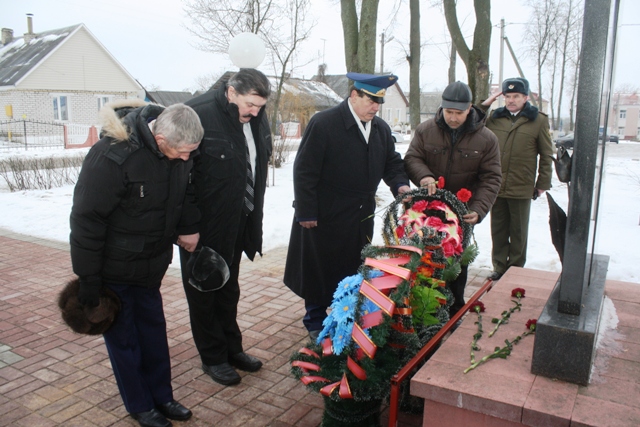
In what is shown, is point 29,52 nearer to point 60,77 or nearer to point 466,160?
point 60,77

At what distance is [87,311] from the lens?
260cm

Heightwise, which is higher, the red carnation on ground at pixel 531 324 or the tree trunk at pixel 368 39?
the tree trunk at pixel 368 39

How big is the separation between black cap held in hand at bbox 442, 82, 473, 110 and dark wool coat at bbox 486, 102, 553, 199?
1746 mm

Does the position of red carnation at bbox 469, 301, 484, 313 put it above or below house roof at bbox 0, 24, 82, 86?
below

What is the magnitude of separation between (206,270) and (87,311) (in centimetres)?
66

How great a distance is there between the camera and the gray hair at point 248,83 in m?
2.99

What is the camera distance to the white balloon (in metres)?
3.59

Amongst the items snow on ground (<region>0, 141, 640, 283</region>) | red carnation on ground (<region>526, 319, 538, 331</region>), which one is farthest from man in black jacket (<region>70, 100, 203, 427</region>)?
snow on ground (<region>0, 141, 640, 283</region>)

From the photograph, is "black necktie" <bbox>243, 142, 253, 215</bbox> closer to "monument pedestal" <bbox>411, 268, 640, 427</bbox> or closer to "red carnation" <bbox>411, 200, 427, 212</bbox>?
"red carnation" <bbox>411, 200, 427, 212</bbox>

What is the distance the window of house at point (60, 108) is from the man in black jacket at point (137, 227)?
32.4 metres

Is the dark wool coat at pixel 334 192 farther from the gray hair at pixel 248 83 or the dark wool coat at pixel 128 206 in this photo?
the dark wool coat at pixel 128 206

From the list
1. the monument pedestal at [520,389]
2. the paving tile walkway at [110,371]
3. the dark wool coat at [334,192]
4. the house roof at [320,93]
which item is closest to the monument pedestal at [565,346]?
the monument pedestal at [520,389]

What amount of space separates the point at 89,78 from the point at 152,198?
33.9 meters

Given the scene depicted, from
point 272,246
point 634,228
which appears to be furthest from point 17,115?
point 634,228
